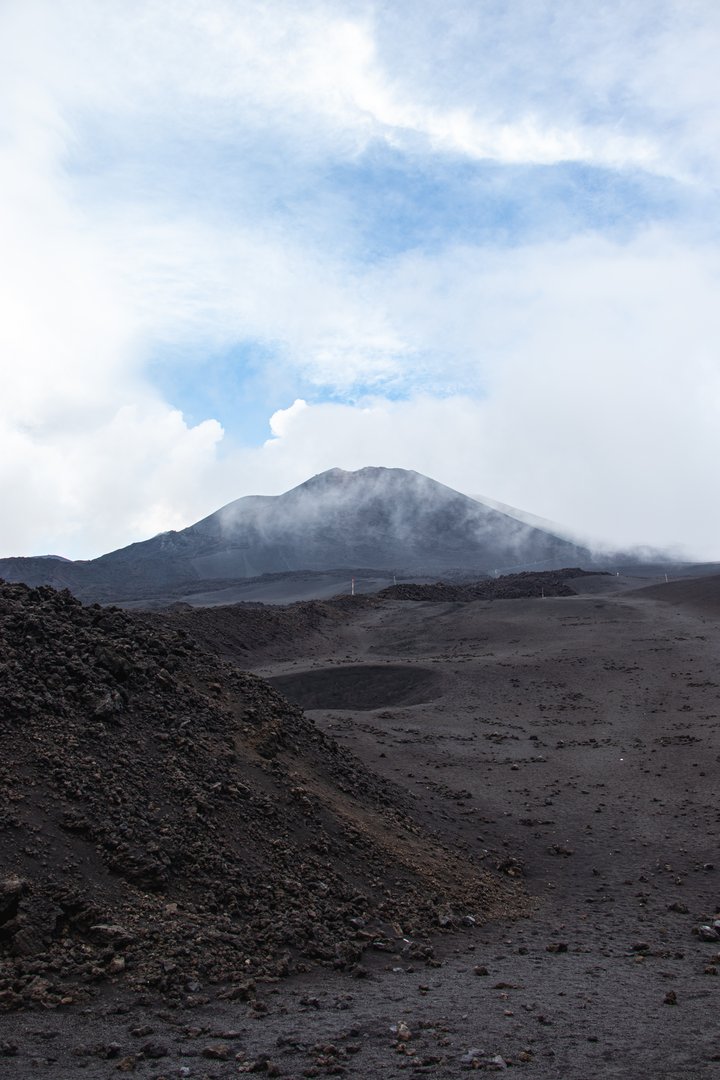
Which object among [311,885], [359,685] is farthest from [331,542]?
[311,885]

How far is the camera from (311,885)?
6.81m

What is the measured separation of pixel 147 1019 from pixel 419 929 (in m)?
2.82

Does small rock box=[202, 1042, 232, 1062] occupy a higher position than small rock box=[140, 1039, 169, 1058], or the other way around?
small rock box=[140, 1039, 169, 1058]

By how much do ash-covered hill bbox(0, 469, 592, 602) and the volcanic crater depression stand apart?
145 feet

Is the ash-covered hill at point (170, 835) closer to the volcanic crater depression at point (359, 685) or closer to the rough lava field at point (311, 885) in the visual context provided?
the rough lava field at point (311, 885)

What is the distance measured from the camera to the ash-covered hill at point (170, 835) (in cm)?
520

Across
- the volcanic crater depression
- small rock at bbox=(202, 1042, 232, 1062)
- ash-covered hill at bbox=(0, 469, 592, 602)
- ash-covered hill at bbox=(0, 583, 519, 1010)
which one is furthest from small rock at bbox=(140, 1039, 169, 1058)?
ash-covered hill at bbox=(0, 469, 592, 602)

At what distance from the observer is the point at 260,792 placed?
7.98 metres

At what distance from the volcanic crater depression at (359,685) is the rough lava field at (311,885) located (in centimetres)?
538

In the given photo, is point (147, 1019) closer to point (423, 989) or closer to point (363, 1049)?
point (363, 1049)

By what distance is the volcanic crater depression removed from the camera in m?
20.0

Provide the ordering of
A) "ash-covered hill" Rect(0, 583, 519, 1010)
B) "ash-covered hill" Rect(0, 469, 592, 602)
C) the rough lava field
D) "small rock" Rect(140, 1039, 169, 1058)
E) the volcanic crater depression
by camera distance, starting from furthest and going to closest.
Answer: "ash-covered hill" Rect(0, 469, 592, 602)
the volcanic crater depression
"ash-covered hill" Rect(0, 583, 519, 1010)
the rough lava field
"small rock" Rect(140, 1039, 169, 1058)

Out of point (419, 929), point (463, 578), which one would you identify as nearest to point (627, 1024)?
point (419, 929)

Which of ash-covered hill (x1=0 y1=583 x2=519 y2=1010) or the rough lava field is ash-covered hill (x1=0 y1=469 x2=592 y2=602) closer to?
the rough lava field
